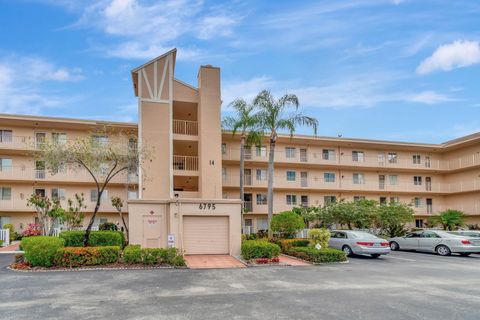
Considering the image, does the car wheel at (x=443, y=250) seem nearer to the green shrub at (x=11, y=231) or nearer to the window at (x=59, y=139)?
the window at (x=59, y=139)

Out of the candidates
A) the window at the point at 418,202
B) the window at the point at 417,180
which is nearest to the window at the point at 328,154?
the window at the point at 417,180

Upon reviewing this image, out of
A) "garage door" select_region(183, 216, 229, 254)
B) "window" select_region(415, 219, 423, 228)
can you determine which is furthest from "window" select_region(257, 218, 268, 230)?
"window" select_region(415, 219, 423, 228)

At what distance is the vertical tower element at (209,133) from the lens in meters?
27.3

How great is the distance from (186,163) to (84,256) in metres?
14.4

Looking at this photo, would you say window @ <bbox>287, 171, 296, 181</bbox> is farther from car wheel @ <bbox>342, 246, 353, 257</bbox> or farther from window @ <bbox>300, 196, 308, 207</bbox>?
car wheel @ <bbox>342, 246, 353, 257</bbox>

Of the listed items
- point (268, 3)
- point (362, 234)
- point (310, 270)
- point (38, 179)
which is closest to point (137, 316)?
point (310, 270)

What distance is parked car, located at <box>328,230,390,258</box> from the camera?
19781 millimetres

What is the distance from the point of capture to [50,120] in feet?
95.9

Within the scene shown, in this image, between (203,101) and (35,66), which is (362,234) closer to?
(203,101)

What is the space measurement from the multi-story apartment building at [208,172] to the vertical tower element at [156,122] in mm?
70

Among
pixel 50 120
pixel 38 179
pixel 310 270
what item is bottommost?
pixel 310 270

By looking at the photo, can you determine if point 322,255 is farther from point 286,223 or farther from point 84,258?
point 84,258

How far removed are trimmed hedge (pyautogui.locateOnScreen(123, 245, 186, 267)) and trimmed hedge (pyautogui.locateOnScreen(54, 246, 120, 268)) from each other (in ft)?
1.87

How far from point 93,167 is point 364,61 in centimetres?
1385
